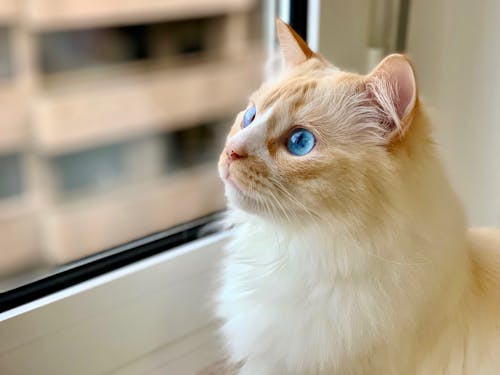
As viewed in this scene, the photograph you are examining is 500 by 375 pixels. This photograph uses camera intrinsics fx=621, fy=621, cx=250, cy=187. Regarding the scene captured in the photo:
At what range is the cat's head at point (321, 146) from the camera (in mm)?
731

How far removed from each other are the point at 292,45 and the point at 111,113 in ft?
1.68

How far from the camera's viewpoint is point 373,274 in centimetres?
78

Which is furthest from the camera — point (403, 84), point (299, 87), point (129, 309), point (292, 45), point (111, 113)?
point (111, 113)

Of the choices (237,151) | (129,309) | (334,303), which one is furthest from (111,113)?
(334,303)

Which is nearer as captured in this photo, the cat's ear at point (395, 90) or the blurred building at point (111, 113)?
the cat's ear at point (395, 90)

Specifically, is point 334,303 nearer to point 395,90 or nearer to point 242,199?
point 242,199

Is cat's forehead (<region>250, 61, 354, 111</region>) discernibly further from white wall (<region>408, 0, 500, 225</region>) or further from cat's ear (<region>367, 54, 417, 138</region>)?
white wall (<region>408, 0, 500, 225</region>)

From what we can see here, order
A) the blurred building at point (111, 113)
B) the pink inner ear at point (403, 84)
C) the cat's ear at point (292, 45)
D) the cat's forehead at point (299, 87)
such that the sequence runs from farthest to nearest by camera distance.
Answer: the blurred building at point (111, 113) < the cat's ear at point (292, 45) < the cat's forehead at point (299, 87) < the pink inner ear at point (403, 84)

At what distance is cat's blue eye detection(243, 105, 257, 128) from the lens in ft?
2.77

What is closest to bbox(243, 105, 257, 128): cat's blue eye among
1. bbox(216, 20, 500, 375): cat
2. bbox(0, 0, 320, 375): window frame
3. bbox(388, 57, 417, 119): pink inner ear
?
bbox(216, 20, 500, 375): cat

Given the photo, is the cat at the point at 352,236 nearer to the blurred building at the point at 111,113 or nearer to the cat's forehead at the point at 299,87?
the cat's forehead at the point at 299,87

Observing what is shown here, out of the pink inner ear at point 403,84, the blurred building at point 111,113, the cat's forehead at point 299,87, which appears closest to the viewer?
the pink inner ear at point 403,84

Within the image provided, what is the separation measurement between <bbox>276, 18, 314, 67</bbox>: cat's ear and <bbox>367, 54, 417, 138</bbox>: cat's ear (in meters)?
0.18

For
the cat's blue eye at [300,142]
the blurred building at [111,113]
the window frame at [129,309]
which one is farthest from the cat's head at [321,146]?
the blurred building at [111,113]
